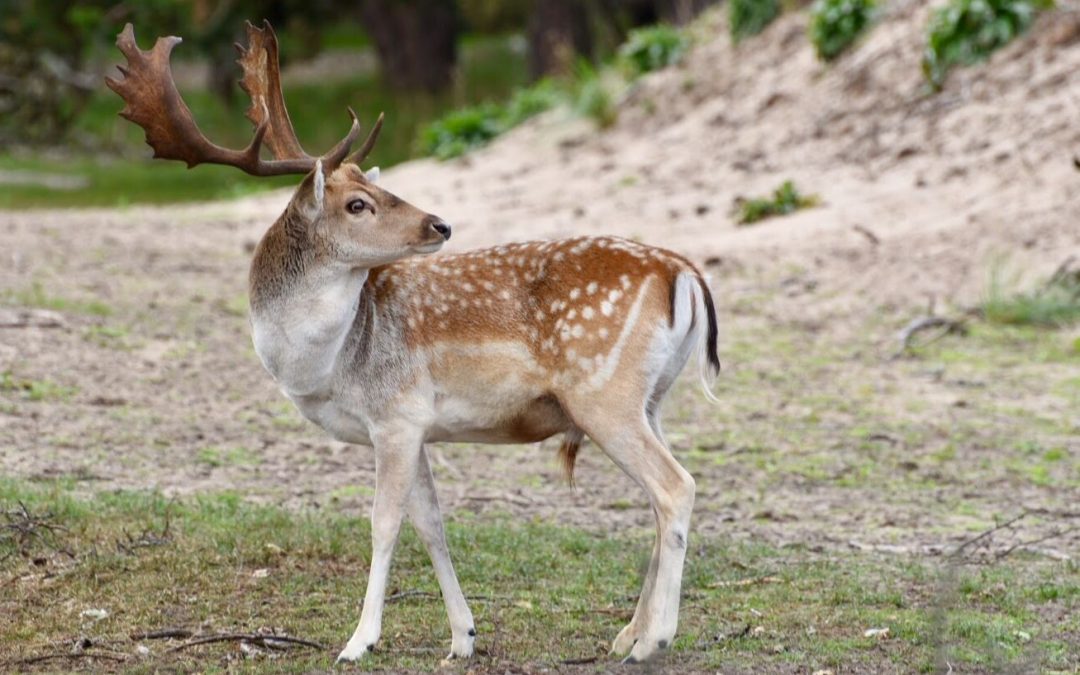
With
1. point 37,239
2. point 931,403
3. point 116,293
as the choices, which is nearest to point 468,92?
point 37,239

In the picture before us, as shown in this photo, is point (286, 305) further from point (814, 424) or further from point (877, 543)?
point (814, 424)

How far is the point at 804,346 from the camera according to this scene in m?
10.7

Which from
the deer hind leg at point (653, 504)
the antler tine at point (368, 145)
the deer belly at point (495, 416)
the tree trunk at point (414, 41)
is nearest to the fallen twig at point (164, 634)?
the deer belly at point (495, 416)

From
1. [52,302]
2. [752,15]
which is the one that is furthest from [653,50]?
[52,302]

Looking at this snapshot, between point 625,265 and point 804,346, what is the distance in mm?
5090

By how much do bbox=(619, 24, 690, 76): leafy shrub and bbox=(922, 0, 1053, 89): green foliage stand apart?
4.30 meters

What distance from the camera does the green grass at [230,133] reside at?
20844 millimetres

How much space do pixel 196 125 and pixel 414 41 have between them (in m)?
22.9

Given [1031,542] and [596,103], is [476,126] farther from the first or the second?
[1031,542]

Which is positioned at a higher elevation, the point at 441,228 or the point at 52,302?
the point at 441,228

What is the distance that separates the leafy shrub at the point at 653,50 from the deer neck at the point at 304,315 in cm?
1296

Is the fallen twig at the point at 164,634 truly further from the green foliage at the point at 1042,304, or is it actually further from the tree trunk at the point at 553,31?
the tree trunk at the point at 553,31

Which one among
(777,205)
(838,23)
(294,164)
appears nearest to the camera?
(294,164)

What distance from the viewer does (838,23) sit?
1577cm
